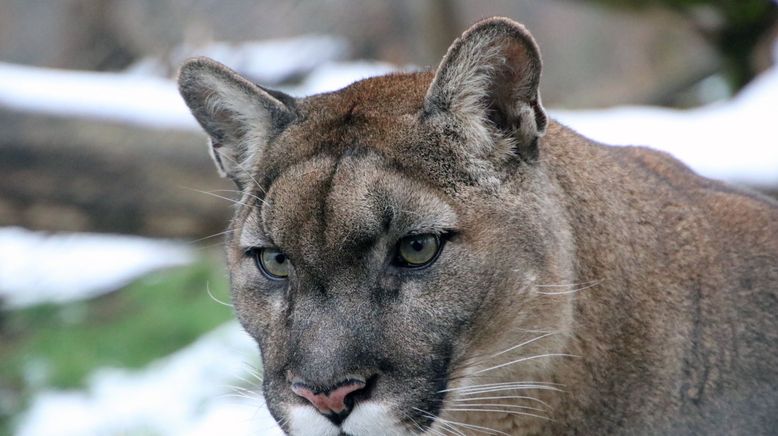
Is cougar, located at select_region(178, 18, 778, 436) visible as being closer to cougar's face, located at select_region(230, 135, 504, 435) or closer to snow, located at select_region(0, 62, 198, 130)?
cougar's face, located at select_region(230, 135, 504, 435)

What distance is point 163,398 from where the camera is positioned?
8.55 m

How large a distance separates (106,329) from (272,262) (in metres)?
6.24

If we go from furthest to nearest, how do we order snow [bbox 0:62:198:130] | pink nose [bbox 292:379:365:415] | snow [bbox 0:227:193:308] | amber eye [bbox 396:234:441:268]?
1. snow [bbox 0:227:193:308]
2. snow [bbox 0:62:198:130]
3. amber eye [bbox 396:234:441:268]
4. pink nose [bbox 292:379:365:415]

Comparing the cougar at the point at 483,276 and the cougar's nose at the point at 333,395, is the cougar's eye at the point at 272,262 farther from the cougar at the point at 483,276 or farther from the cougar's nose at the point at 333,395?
the cougar's nose at the point at 333,395

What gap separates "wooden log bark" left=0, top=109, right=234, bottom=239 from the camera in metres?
8.09

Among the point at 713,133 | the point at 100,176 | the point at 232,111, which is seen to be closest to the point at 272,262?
the point at 232,111

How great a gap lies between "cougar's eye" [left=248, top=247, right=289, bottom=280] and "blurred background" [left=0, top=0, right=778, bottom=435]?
2.59 ft

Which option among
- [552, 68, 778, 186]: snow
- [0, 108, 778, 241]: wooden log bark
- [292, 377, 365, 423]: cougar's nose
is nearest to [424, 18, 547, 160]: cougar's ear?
[292, 377, 365, 423]: cougar's nose

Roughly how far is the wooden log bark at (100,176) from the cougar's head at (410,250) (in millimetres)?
3986

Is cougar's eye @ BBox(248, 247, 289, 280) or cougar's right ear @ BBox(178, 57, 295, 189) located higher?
cougar's right ear @ BBox(178, 57, 295, 189)

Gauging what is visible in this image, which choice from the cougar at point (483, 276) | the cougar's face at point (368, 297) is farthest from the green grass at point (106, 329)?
the cougar's face at point (368, 297)

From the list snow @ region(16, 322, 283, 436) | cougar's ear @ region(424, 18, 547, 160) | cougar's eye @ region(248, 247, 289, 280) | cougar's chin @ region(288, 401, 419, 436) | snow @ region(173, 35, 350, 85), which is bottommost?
snow @ region(16, 322, 283, 436)

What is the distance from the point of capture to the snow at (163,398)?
8211mm

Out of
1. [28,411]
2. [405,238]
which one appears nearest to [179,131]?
[28,411]
